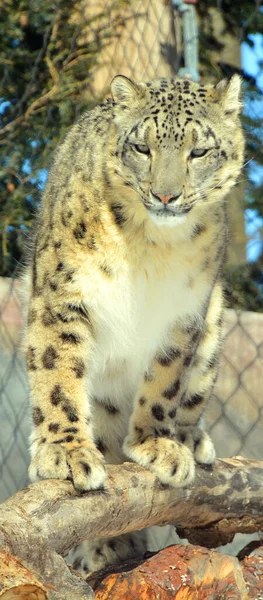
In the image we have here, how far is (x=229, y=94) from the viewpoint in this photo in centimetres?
213

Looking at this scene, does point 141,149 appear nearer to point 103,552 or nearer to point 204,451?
point 204,451

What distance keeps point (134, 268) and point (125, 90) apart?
1.30ft

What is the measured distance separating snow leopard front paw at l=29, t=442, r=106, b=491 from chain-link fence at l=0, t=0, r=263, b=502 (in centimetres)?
102

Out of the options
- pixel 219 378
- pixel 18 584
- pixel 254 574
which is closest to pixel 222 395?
pixel 219 378

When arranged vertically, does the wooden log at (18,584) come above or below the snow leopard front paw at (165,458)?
above

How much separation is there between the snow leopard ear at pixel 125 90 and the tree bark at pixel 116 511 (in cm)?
81

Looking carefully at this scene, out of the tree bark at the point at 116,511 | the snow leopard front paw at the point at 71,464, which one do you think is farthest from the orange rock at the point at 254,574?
the snow leopard front paw at the point at 71,464

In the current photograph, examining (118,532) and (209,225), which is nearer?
(118,532)

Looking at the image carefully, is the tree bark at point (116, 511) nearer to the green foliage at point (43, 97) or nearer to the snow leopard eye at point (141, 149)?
the snow leopard eye at point (141, 149)

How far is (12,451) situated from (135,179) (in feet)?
4.82

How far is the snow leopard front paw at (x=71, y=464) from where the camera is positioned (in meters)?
1.79

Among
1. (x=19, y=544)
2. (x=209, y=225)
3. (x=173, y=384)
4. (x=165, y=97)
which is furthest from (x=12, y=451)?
(x=19, y=544)

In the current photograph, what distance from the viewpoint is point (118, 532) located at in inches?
73.6

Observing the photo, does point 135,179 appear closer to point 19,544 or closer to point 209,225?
point 209,225
